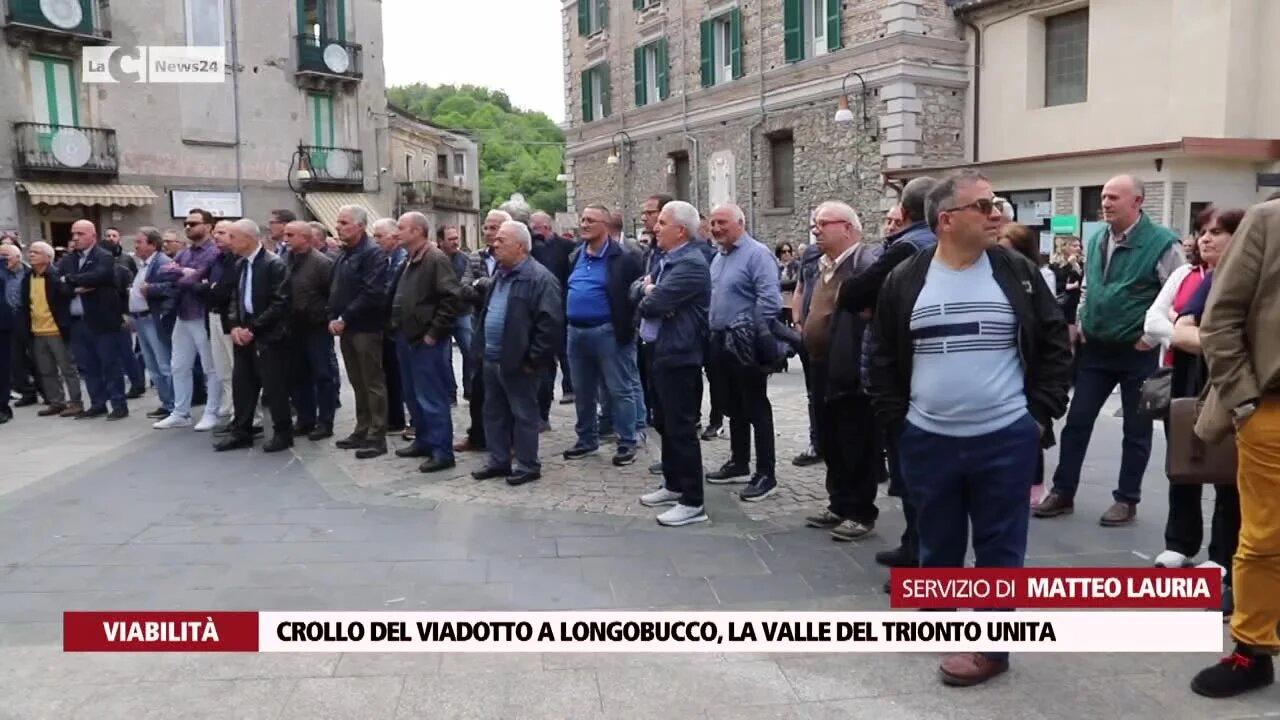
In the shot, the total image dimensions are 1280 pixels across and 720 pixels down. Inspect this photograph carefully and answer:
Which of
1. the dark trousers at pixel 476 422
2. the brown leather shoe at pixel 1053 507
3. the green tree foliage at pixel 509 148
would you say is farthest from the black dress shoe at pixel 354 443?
the green tree foliage at pixel 509 148

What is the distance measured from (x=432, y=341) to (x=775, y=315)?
101 inches

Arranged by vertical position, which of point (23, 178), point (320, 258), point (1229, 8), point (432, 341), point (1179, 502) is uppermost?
point (1229, 8)

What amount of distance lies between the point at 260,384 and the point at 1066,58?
58.1 feet

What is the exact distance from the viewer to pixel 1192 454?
12.7 ft

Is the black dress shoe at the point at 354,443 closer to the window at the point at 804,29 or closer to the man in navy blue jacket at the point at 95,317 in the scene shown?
the man in navy blue jacket at the point at 95,317

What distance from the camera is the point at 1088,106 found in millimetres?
18969

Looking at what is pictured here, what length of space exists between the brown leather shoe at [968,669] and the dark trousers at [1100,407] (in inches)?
94.2

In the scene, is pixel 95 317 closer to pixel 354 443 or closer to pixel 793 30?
pixel 354 443

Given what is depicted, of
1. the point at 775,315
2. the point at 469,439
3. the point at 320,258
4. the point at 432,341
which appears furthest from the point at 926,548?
the point at 320,258

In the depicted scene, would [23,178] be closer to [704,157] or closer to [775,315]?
[704,157]

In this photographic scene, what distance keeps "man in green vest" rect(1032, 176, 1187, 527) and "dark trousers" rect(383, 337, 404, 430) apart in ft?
17.8

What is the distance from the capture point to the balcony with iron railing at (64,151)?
75.6 ft

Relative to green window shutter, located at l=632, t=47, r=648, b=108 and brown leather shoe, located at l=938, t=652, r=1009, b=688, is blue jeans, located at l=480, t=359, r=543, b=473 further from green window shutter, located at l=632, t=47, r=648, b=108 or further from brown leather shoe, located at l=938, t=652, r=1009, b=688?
green window shutter, located at l=632, t=47, r=648, b=108

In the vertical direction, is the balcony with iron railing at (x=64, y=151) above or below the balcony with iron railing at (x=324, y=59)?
below
